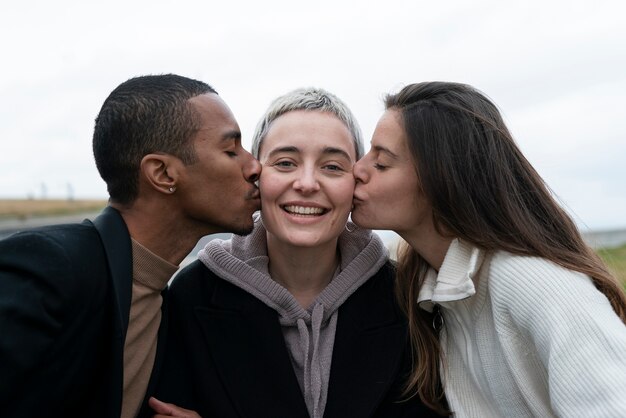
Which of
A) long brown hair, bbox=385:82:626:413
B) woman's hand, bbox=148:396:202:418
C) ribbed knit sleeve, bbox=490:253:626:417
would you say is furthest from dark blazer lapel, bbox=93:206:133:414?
ribbed knit sleeve, bbox=490:253:626:417

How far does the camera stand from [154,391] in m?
3.70

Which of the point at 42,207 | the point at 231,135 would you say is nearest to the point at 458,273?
the point at 231,135

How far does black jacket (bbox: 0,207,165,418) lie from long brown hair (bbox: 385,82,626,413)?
1.50 metres

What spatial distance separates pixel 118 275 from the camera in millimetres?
3297

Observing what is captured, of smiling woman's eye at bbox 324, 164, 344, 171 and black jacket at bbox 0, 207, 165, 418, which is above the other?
smiling woman's eye at bbox 324, 164, 344, 171

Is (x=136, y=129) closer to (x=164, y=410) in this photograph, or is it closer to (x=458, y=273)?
(x=164, y=410)

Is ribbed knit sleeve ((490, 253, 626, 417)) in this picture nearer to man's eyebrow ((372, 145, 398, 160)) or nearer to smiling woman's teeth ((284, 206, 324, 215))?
man's eyebrow ((372, 145, 398, 160))

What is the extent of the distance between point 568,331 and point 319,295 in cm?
148

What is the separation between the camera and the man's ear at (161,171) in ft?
11.8

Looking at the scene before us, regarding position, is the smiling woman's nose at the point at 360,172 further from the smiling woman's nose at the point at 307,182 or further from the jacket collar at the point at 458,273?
the jacket collar at the point at 458,273

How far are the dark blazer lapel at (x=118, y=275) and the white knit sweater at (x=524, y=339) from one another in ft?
4.78

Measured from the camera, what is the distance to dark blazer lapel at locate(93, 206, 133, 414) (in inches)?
126

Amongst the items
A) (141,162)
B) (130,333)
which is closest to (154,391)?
(130,333)

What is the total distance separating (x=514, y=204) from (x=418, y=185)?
1.57ft
